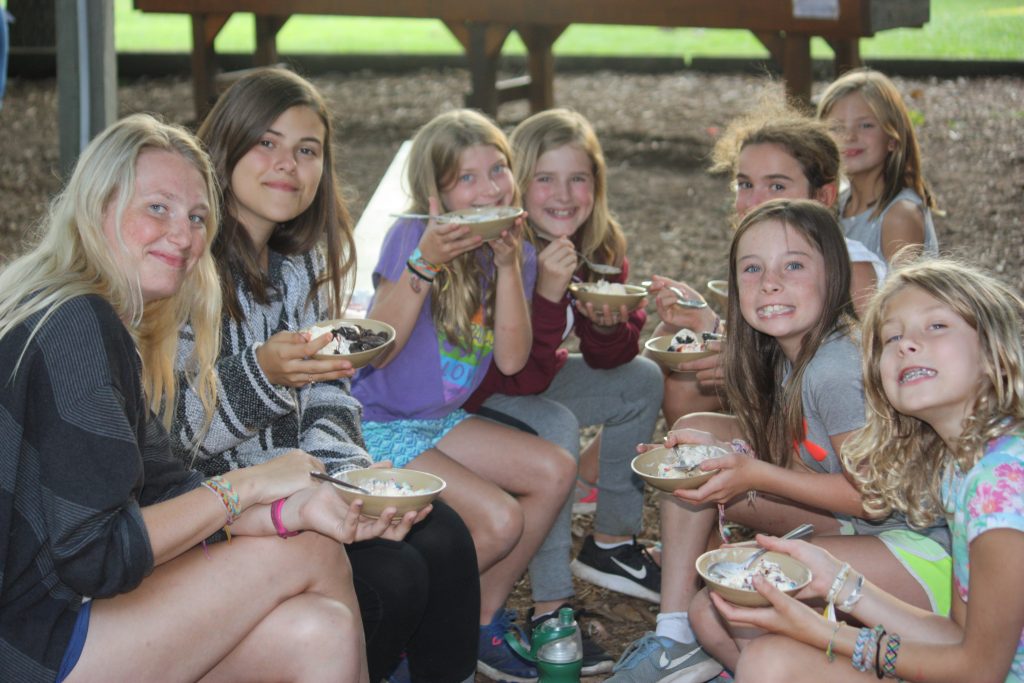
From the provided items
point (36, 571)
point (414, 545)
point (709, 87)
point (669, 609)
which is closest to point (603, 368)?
point (669, 609)

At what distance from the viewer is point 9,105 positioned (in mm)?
11586

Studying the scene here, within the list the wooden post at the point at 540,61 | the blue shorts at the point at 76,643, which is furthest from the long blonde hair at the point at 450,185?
the wooden post at the point at 540,61

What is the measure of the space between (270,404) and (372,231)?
2720 millimetres

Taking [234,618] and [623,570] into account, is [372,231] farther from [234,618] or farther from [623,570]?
[234,618]

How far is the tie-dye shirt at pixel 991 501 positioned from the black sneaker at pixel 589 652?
1209 mm

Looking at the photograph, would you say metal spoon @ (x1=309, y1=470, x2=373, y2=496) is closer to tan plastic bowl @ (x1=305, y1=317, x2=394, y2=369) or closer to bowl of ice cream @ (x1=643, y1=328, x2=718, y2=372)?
tan plastic bowl @ (x1=305, y1=317, x2=394, y2=369)

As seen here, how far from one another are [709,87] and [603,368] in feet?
27.8

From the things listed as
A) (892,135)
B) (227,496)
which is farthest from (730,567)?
(892,135)

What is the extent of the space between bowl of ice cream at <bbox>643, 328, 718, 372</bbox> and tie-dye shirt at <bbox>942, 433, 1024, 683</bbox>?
1205 millimetres

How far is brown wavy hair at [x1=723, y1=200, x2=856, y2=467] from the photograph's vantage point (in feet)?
11.0

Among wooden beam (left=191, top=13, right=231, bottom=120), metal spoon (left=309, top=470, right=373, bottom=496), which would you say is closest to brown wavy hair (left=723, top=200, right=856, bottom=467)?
metal spoon (left=309, top=470, right=373, bottom=496)

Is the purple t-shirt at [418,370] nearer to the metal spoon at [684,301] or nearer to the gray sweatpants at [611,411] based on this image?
the gray sweatpants at [611,411]

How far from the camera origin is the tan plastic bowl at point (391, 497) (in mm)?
2668

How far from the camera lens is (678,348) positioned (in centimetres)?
384
